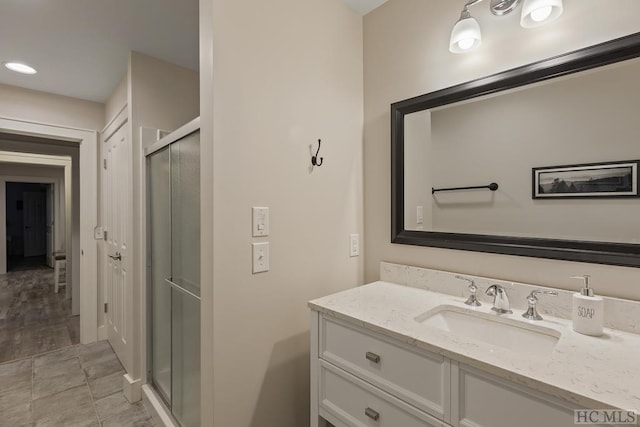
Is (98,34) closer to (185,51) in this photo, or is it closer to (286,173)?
(185,51)

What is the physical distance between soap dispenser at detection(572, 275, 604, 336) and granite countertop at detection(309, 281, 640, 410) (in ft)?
0.08

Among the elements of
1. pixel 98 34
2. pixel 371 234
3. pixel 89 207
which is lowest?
pixel 371 234

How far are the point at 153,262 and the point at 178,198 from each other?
0.65m

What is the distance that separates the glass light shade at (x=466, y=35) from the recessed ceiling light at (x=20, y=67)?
2903 mm

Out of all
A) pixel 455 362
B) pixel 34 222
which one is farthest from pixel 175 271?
pixel 34 222

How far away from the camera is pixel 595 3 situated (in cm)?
104

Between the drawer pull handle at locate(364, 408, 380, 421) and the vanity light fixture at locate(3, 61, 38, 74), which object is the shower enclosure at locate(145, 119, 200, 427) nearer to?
the drawer pull handle at locate(364, 408, 380, 421)

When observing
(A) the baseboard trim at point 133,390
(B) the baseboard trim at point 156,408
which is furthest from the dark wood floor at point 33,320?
(B) the baseboard trim at point 156,408

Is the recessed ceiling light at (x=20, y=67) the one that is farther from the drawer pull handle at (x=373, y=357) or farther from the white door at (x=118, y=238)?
the drawer pull handle at (x=373, y=357)

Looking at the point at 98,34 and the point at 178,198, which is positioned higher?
the point at 98,34

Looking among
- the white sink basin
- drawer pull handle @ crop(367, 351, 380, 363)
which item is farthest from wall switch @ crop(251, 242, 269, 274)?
the white sink basin

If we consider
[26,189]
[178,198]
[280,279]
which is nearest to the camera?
[280,279]

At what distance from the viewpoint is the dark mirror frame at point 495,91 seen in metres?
1.00

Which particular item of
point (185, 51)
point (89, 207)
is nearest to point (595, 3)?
point (185, 51)
